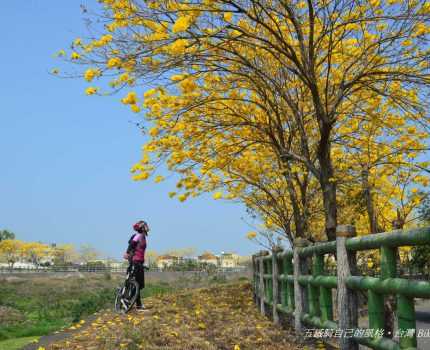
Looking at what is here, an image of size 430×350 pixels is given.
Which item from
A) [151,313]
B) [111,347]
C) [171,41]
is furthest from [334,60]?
[111,347]

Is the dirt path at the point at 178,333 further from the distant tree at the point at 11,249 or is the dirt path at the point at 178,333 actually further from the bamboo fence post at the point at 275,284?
the distant tree at the point at 11,249

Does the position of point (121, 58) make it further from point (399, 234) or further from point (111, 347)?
point (399, 234)

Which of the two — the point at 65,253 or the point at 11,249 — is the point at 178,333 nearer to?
the point at 11,249

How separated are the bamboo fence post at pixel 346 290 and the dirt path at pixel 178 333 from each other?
1.67 meters

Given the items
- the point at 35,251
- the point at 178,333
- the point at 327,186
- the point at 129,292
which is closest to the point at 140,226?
the point at 129,292

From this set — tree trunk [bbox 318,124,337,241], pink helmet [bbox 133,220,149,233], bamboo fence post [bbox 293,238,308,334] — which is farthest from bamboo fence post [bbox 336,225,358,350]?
pink helmet [bbox 133,220,149,233]

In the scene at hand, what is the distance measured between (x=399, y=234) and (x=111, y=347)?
427 centimetres

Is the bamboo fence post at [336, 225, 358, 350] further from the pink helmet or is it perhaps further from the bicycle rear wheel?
the bicycle rear wheel

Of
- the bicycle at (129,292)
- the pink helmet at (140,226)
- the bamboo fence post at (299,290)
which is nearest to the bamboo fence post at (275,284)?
the bamboo fence post at (299,290)

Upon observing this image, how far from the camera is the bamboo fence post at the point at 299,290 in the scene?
8.76 m

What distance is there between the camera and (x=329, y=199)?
970cm

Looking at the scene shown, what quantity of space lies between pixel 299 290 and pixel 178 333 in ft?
6.41

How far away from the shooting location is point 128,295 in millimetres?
12312

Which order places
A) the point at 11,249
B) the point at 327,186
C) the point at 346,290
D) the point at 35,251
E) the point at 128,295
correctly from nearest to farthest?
the point at 346,290 → the point at 327,186 → the point at 128,295 → the point at 11,249 → the point at 35,251
